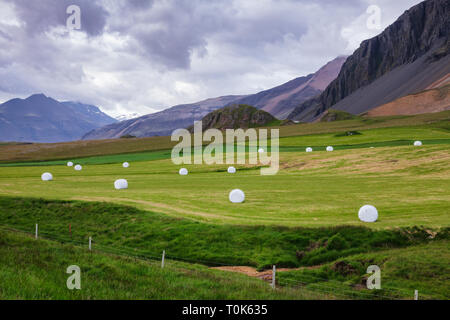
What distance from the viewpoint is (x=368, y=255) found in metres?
19.0

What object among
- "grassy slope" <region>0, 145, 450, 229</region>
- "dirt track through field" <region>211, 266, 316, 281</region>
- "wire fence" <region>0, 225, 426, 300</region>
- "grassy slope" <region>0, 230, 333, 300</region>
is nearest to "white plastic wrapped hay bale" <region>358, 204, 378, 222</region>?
"grassy slope" <region>0, 145, 450, 229</region>

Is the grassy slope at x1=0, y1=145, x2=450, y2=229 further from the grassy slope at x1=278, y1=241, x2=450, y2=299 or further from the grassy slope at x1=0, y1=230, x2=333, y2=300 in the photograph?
the grassy slope at x1=0, y1=230, x2=333, y2=300

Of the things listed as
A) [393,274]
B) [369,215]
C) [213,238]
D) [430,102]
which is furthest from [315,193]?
[430,102]

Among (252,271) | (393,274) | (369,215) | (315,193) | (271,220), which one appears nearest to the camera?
(393,274)

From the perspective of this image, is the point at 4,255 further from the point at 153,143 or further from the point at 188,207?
the point at 153,143

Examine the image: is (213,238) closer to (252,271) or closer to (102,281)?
(252,271)

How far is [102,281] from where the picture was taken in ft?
39.6

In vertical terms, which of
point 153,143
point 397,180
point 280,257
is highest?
point 153,143

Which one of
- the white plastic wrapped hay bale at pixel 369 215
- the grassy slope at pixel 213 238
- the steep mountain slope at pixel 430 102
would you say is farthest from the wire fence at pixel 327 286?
the steep mountain slope at pixel 430 102

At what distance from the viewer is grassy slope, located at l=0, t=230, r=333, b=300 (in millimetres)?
10330

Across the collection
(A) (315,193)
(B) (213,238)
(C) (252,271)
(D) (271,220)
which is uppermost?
(A) (315,193)

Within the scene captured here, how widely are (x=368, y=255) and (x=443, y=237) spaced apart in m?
5.59
